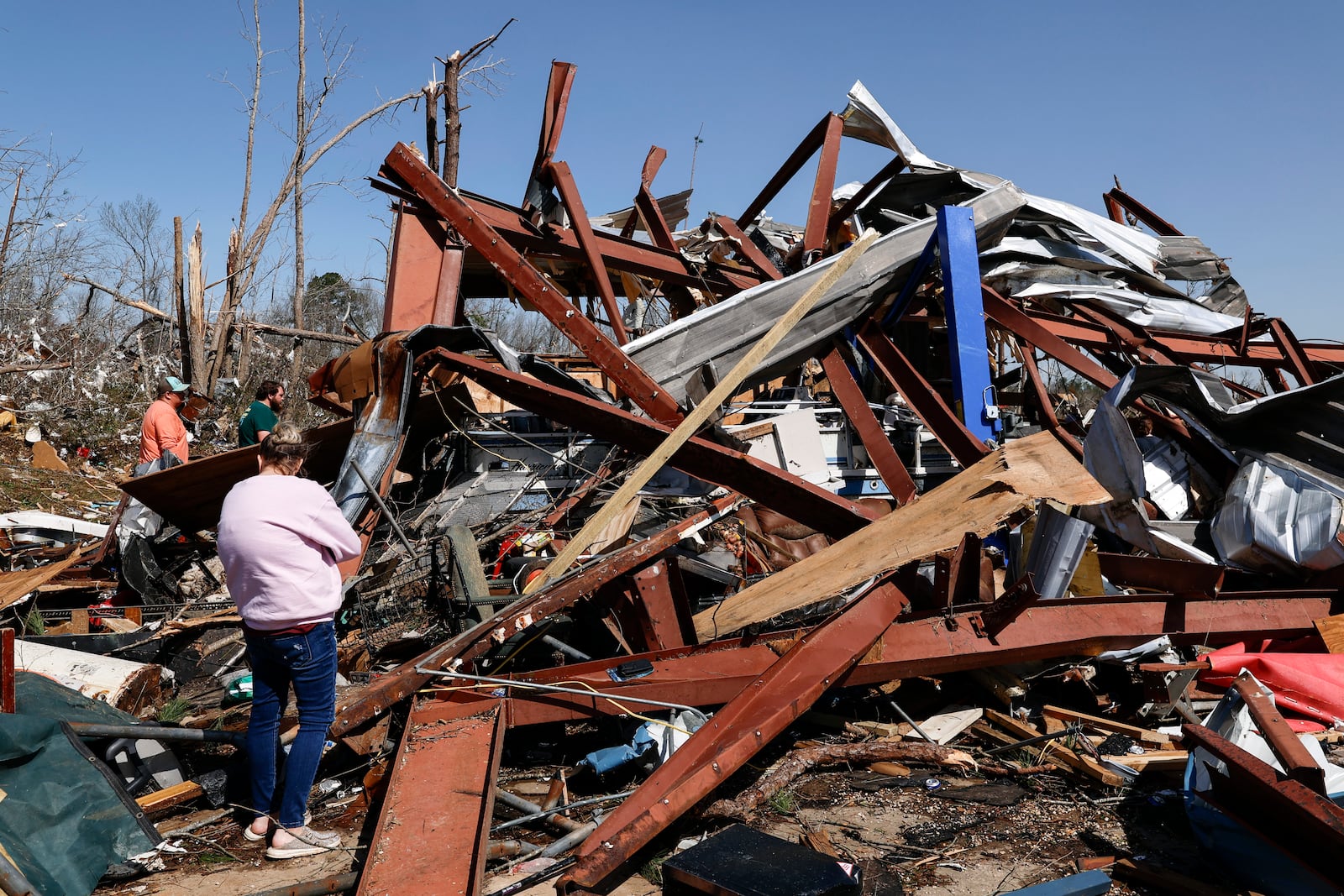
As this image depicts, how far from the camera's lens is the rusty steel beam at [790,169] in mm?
8078

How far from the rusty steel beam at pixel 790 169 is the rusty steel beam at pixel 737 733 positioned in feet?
16.9

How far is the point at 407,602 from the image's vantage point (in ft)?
18.6

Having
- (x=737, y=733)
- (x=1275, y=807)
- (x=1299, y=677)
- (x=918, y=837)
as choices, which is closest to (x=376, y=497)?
(x=737, y=733)

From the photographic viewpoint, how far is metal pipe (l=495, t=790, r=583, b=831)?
11.6 ft

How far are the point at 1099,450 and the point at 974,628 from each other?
210cm

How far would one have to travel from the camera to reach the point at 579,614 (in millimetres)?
5051

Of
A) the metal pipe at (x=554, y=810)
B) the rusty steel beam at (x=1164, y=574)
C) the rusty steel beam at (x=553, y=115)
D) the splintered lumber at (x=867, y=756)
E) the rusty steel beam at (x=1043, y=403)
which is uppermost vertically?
the rusty steel beam at (x=553, y=115)

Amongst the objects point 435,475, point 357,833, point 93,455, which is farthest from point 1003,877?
point 93,455

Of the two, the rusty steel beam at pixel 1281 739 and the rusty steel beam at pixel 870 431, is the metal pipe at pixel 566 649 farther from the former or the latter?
the rusty steel beam at pixel 1281 739

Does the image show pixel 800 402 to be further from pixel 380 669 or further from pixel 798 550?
pixel 380 669

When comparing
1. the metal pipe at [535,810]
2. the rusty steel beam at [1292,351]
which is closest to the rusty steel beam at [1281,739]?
the metal pipe at [535,810]

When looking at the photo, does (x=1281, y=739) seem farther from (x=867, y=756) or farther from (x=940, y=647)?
(x=867, y=756)

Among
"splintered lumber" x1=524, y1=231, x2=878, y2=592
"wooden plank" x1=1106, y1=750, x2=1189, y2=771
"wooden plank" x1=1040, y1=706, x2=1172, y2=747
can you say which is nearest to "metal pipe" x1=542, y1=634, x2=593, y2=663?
"splintered lumber" x1=524, y1=231, x2=878, y2=592

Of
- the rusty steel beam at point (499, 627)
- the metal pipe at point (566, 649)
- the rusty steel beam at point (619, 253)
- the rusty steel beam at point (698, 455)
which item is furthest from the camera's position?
the rusty steel beam at point (619, 253)
